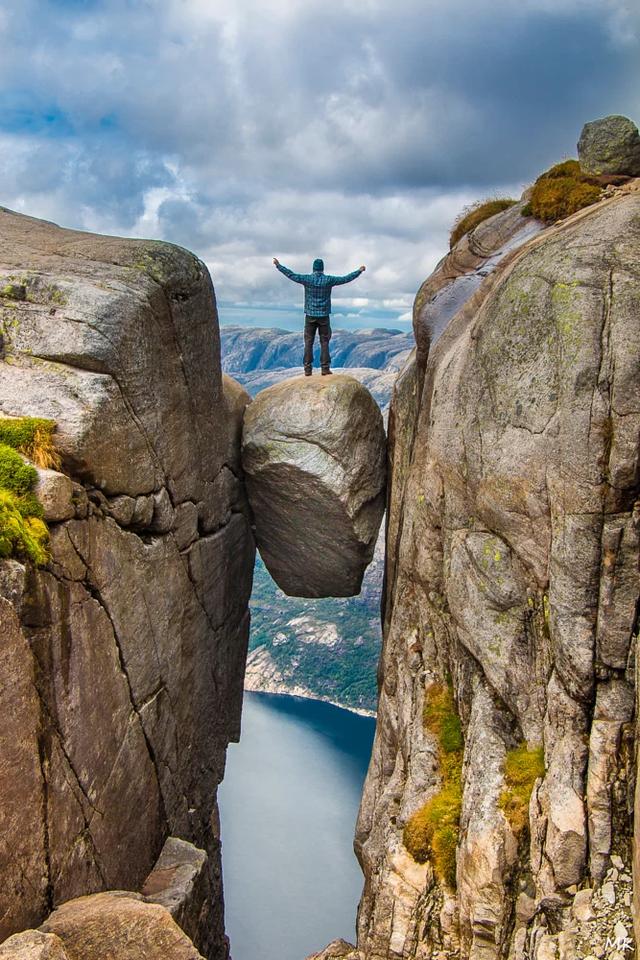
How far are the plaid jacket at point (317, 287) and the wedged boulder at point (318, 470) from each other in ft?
7.68

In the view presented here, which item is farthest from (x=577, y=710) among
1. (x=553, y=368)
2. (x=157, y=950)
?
(x=157, y=950)

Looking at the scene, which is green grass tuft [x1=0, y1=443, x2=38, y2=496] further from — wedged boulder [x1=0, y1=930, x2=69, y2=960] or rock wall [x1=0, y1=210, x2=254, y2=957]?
wedged boulder [x1=0, y1=930, x2=69, y2=960]

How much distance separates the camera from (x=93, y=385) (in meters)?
15.5

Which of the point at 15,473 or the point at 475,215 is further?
the point at 475,215

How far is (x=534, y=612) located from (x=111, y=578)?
8765mm

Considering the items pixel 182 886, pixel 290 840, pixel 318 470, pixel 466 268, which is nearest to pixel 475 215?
pixel 466 268

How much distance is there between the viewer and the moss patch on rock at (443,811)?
1459cm

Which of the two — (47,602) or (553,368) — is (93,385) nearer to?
(47,602)

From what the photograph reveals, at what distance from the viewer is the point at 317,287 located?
24.5 meters

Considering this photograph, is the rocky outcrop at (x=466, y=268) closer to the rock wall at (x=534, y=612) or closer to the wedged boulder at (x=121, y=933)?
the rock wall at (x=534, y=612)

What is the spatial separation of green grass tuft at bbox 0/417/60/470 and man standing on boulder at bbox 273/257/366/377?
11.9 m

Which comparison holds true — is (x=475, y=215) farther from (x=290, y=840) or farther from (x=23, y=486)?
(x=290, y=840)

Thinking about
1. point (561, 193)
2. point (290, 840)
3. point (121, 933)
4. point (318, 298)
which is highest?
point (561, 193)

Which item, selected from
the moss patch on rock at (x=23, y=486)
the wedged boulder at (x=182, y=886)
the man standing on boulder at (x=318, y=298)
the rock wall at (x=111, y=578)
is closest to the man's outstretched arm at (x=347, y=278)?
the man standing on boulder at (x=318, y=298)
